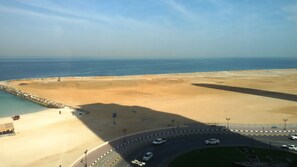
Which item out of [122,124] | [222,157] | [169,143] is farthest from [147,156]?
[122,124]

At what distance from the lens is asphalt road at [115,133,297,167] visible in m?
34.2

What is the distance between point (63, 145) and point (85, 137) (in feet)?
13.7

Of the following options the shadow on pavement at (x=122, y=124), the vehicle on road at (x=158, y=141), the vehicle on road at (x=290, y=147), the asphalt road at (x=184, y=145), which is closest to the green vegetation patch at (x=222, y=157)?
the asphalt road at (x=184, y=145)

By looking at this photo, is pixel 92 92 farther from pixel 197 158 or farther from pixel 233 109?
pixel 197 158

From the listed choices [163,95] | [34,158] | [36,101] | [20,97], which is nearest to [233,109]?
[163,95]

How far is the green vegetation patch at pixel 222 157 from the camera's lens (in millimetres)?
32906

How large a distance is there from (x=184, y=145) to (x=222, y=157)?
621cm

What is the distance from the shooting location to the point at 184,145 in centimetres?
Answer: 3934

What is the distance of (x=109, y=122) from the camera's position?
5247 cm

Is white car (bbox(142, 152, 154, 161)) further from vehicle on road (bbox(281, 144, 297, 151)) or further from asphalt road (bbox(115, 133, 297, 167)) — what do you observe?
vehicle on road (bbox(281, 144, 297, 151))

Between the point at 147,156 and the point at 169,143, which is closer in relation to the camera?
the point at 147,156

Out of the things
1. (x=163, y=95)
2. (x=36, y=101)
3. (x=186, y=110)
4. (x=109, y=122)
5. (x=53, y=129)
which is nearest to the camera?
(x=53, y=129)

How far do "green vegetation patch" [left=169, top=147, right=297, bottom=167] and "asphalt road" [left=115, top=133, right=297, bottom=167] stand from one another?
1387mm

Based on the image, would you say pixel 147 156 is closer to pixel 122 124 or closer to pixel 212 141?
pixel 212 141
